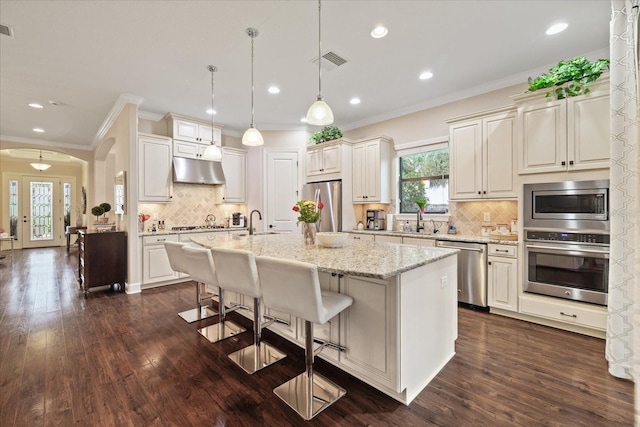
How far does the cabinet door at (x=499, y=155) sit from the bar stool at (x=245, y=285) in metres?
3.05

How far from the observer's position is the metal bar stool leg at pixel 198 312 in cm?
325

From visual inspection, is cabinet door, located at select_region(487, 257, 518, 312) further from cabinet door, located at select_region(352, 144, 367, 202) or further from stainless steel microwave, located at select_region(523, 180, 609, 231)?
cabinet door, located at select_region(352, 144, 367, 202)

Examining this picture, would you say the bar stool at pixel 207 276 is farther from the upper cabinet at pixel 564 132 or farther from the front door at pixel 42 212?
the front door at pixel 42 212

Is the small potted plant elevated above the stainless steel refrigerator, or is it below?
above

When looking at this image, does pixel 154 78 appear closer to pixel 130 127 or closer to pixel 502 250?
pixel 130 127

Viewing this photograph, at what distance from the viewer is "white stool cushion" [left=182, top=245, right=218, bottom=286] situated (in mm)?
2521

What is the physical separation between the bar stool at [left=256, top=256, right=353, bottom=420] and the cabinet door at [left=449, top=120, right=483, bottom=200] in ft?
8.67

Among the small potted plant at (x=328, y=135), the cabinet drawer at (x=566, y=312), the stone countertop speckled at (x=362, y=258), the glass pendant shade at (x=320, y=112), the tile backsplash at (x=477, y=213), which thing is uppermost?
the small potted plant at (x=328, y=135)

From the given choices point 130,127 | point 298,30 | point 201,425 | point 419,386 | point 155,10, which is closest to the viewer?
point 201,425

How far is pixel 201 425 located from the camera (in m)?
1.65

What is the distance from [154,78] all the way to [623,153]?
4.86 metres

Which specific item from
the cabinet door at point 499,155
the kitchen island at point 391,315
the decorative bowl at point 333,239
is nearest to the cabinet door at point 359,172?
the cabinet door at point 499,155

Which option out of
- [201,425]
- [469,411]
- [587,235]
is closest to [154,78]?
[201,425]

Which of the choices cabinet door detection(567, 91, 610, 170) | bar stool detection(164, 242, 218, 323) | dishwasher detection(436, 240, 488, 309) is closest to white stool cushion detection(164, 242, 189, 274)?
bar stool detection(164, 242, 218, 323)
